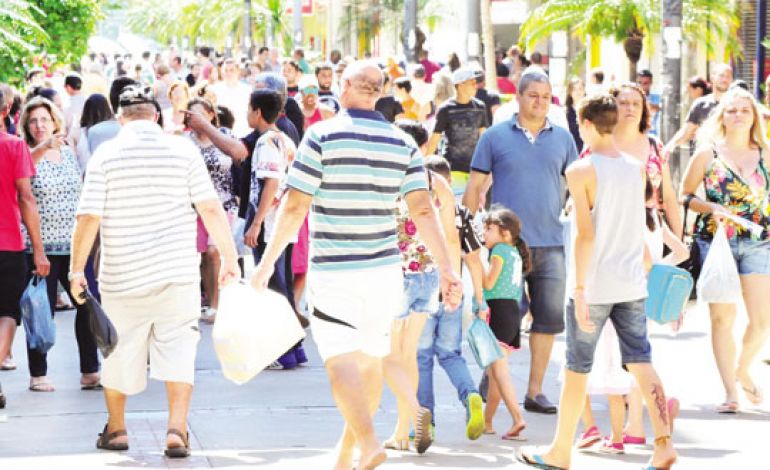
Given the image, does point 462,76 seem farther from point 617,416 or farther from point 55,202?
point 617,416

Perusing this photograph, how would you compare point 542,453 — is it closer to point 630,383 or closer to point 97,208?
point 630,383

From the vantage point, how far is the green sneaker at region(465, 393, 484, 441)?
8.55 metres

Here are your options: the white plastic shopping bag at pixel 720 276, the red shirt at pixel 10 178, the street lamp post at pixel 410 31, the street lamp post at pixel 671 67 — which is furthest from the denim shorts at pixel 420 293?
the street lamp post at pixel 410 31

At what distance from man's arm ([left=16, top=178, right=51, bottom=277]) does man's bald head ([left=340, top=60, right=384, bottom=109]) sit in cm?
290

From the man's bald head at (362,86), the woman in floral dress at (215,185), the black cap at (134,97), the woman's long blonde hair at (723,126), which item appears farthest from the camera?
the woman in floral dress at (215,185)

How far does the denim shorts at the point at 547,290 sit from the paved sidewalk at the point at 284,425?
53 cm

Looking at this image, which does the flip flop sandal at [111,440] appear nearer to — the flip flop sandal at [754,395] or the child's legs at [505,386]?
the child's legs at [505,386]

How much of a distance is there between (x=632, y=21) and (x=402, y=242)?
64.4 ft

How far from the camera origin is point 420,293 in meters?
8.63

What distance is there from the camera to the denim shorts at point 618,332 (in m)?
7.90

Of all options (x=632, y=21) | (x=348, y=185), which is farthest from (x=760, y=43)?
(x=348, y=185)

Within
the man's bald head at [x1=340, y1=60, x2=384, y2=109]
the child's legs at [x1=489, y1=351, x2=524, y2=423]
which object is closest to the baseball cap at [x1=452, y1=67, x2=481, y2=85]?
the child's legs at [x1=489, y1=351, x2=524, y2=423]

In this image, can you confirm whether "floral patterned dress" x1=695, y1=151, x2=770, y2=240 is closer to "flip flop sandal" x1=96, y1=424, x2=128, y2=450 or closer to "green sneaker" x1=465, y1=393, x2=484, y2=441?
"green sneaker" x1=465, y1=393, x2=484, y2=441

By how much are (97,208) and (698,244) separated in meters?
3.65
